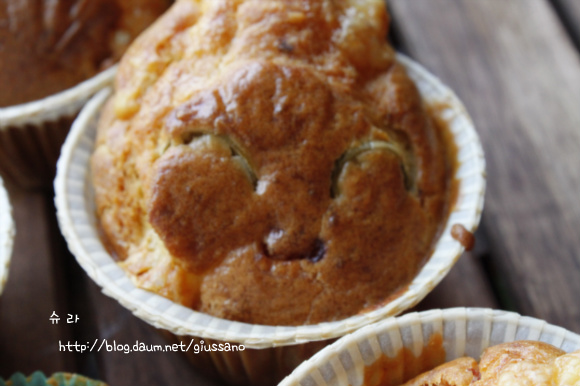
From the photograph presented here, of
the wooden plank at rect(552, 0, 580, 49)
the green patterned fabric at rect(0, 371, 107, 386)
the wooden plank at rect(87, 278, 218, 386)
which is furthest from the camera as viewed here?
the wooden plank at rect(552, 0, 580, 49)

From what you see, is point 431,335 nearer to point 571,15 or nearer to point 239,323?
point 239,323

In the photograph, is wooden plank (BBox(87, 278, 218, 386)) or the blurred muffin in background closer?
wooden plank (BBox(87, 278, 218, 386))

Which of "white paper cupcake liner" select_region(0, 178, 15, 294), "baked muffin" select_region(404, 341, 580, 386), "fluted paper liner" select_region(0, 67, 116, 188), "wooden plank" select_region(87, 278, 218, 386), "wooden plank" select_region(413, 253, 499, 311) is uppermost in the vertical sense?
"baked muffin" select_region(404, 341, 580, 386)

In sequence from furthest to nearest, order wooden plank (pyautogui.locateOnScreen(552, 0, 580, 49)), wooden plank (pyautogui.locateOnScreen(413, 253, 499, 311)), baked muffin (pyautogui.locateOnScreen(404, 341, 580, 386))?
wooden plank (pyautogui.locateOnScreen(552, 0, 580, 49))
wooden plank (pyautogui.locateOnScreen(413, 253, 499, 311))
baked muffin (pyautogui.locateOnScreen(404, 341, 580, 386))

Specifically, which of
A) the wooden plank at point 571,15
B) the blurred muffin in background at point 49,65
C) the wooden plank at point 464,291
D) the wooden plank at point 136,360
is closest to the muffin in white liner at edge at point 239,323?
the wooden plank at point 136,360

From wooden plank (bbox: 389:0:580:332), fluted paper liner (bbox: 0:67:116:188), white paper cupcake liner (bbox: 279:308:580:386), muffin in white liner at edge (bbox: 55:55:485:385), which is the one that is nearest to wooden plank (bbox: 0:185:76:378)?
fluted paper liner (bbox: 0:67:116:188)

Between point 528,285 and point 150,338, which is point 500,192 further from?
point 150,338

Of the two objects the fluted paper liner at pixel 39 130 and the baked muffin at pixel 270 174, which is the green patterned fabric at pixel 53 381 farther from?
the fluted paper liner at pixel 39 130

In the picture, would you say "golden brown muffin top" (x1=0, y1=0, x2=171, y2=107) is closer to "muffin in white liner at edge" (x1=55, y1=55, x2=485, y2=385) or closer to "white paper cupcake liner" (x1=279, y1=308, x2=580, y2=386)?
"muffin in white liner at edge" (x1=55, y1=55, x2=485, y2=385)
